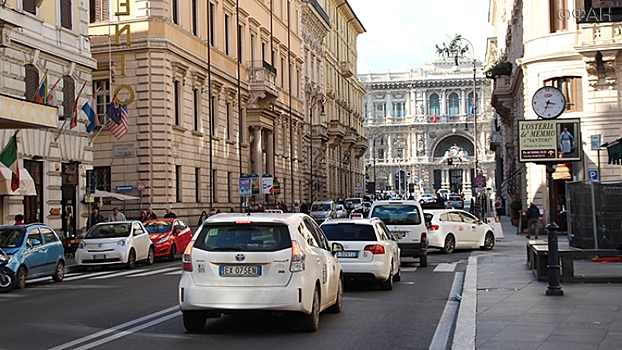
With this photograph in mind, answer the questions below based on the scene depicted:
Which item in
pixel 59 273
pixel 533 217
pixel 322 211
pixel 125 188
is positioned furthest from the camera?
pixel 322 211

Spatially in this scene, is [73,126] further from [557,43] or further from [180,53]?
[557,43]

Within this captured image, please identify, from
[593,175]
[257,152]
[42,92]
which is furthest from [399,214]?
[257,152]

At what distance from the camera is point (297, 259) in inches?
453

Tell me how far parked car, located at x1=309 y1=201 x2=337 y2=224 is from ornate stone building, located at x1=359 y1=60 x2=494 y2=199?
283 feet

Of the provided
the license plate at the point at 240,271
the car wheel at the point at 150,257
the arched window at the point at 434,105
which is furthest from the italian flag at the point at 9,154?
the arched window at the point at 434,105

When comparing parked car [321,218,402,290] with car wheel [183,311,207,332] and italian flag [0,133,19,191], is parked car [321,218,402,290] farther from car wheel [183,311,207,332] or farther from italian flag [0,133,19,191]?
italian flag [0,133,19,191]

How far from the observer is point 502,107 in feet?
189

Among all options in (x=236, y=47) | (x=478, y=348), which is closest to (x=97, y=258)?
(x=478, y=348)

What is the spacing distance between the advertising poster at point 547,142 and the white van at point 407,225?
9.09 meters

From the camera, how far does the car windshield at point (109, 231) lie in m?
26.7

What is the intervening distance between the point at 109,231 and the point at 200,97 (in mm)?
20023

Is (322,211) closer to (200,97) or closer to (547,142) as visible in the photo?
(200,97)

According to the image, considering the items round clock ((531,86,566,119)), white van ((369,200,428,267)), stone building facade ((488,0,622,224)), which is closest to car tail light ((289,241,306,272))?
round clock ((531,86,566,119))

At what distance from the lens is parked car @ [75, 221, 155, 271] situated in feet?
84.9
